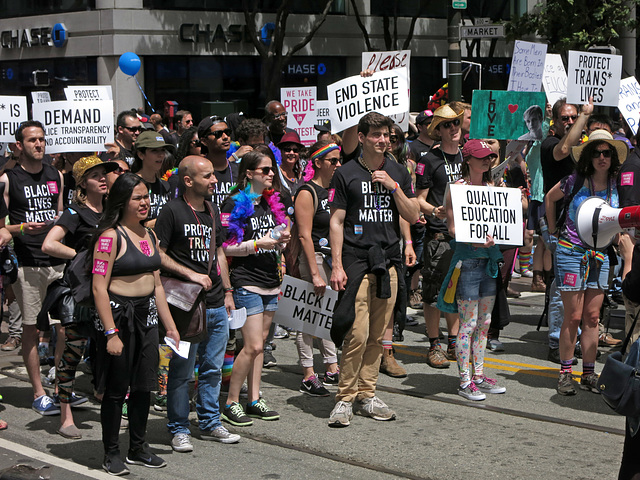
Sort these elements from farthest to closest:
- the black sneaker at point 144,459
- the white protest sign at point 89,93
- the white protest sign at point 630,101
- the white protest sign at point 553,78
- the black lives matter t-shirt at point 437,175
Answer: the white protest sign at point 553,78 → the white protest sign at point 89,93 → the white protest sign at point 630,101 → the black lives matter t-shirt at point 437,175 → the black sneaker at point 144,459

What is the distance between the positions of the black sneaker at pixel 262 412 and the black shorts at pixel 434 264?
2.20 meters

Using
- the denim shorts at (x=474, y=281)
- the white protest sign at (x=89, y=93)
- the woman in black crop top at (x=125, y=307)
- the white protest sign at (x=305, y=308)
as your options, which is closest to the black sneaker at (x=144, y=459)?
the woman in black crop top at (x=125, y=307)

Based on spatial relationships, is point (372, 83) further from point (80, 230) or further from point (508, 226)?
point (80, 230)

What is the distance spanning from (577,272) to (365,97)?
7.14ft

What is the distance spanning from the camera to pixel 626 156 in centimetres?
800

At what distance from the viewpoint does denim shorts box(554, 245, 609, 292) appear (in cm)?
782

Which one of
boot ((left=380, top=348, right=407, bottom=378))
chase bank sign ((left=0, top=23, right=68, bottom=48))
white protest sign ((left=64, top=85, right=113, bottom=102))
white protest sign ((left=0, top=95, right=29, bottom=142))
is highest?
chase bank sign ((left=0, top=23, right=68, bottom=48))

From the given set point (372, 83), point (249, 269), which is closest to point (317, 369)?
point (249, 269)

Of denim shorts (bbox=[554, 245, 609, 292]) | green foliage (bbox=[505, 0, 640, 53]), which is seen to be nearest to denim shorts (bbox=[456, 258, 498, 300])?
denim shorts (bbox=[554, 245, 609, 292])

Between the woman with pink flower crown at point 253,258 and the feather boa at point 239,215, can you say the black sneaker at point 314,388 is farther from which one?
the feather boa at point 239,215

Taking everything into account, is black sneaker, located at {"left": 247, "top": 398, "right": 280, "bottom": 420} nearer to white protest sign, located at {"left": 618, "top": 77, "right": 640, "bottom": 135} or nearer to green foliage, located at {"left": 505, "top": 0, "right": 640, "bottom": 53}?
white protest sign, located at {"left": 618, "top": 77, "right": 640, "bottom": 135}

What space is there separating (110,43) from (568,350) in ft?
69.5

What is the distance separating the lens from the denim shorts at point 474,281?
7.76m

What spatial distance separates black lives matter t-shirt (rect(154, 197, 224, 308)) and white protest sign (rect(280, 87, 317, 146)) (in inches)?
285
